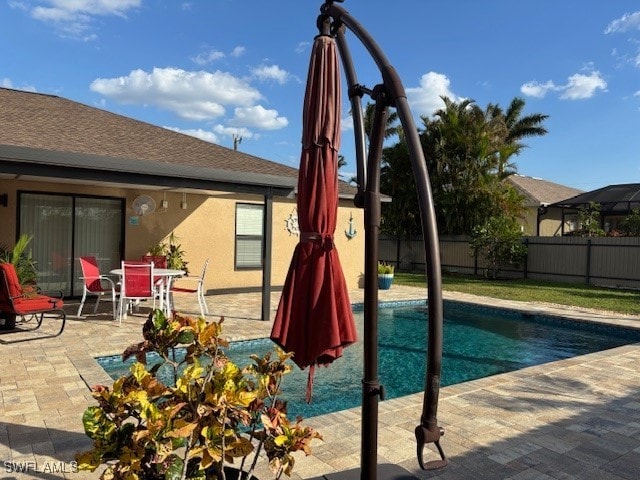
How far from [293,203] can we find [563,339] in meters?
7.57

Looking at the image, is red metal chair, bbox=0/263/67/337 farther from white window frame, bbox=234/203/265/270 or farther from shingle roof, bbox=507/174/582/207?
shingle roof, bbox=507/174/582/207

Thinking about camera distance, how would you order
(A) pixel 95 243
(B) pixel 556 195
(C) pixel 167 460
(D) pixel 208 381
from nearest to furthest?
(C) pixel 167 460 < (D) pixel 208 381 < (A) pixel 95 243 < (B) pixel 556 195

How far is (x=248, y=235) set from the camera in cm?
1288

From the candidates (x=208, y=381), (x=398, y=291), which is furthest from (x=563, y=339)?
→ (x=208, y=381)

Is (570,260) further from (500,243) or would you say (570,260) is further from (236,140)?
(236,140)

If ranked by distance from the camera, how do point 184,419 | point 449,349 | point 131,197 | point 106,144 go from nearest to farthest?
point 184,419 < point 449,349 < point 106,144 < point 131,197

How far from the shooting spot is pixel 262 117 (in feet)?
111

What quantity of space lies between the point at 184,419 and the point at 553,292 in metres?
15.1

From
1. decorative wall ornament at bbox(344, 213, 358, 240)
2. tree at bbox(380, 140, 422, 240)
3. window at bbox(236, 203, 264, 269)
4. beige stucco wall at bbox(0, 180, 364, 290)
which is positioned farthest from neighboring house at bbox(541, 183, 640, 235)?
window at bbox(236, 203, 264, 269)

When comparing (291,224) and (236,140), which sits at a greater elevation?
(236,140)

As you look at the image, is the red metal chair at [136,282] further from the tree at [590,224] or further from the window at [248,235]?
the tree at [590,224]

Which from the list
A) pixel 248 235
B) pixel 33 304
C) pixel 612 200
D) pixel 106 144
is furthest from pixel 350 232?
pixel 612 200

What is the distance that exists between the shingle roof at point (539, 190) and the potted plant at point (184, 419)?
2838 cm

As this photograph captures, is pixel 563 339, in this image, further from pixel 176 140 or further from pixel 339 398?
pixel 176 140
